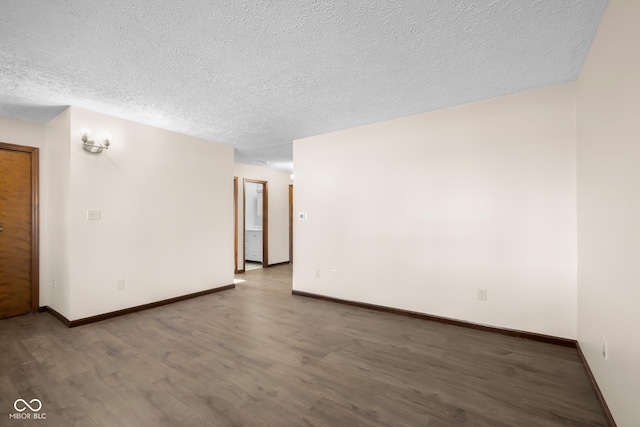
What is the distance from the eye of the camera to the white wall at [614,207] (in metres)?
1.39

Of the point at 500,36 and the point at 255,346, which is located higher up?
the point at 500,36

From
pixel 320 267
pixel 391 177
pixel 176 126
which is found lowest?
pixel 320 267

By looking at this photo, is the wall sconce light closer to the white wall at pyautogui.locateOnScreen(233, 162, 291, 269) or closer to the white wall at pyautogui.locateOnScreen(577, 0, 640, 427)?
the white wall at pyautogui.locateOnScreen(233, 162, 291, 269)

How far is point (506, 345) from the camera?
276 cm

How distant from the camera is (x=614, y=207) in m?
1.66

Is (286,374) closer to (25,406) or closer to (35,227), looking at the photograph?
(25,406)

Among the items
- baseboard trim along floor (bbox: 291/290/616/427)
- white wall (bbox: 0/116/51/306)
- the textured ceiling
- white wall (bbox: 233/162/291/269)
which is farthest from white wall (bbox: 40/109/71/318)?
baseboard trim along floor (bbox: 291/290/616/427)

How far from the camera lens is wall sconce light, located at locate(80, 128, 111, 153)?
10.7 ft

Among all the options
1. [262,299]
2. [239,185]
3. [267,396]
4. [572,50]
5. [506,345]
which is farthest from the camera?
[239,185]

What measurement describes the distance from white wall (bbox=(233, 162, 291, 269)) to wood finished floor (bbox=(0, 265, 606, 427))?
3674mm

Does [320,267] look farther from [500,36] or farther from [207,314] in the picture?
[500,36]

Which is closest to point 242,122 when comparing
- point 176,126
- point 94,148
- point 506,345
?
point 176,126

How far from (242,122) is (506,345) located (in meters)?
3.89

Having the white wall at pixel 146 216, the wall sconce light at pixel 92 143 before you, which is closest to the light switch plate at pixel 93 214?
the white wall at pixel 146 216
